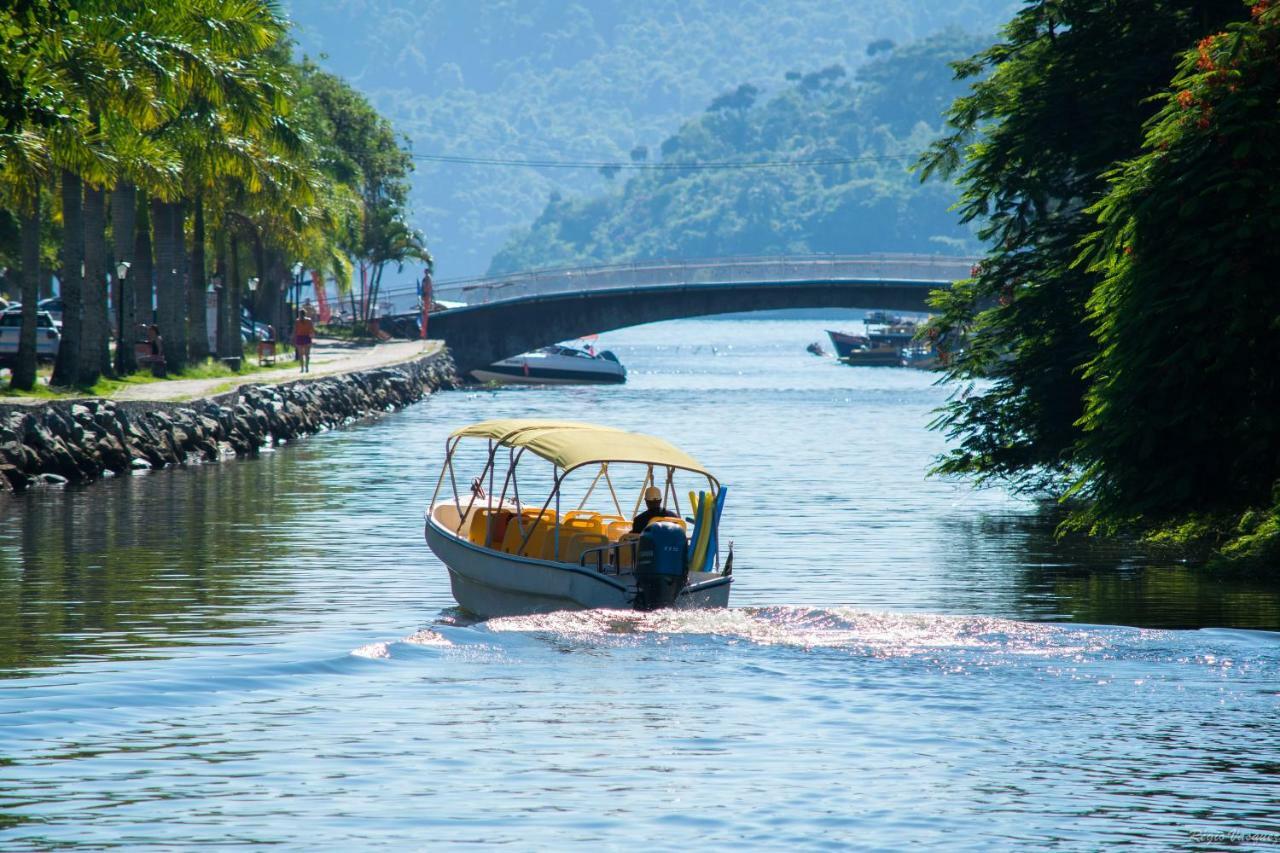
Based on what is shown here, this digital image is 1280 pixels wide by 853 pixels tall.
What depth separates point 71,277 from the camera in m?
43.1

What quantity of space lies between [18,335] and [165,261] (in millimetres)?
4729

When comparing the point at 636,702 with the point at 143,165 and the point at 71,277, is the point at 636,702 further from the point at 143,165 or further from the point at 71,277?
the point at 143,165

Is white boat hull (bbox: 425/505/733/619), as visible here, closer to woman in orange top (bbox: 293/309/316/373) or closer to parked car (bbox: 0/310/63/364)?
parked car (bbox: 0/310/63/364)

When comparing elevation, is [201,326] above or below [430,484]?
above

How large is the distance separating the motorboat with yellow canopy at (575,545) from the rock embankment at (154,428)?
48.1 feet

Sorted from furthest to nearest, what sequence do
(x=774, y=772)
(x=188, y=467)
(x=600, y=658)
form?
(x=188, y=467)
(x=600, y=658)
(x=774, y=772)

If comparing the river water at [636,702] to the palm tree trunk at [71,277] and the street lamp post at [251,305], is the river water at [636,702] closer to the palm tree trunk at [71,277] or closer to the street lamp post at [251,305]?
the palm tree trunk at [71,277]

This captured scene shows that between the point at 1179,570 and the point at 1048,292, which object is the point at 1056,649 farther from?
the point at 1048,292

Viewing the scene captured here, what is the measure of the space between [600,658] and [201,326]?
1735 inches

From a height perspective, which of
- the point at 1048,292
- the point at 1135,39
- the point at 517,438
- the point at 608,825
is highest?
the point at 1135,39

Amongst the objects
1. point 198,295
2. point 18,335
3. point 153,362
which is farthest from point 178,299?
point 18,335

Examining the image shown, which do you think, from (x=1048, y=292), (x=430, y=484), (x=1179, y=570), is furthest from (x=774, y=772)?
(x=430, y=484)

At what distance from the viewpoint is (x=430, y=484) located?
1554 inches

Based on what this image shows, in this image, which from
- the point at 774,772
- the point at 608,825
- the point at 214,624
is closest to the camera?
the point at 608,825
